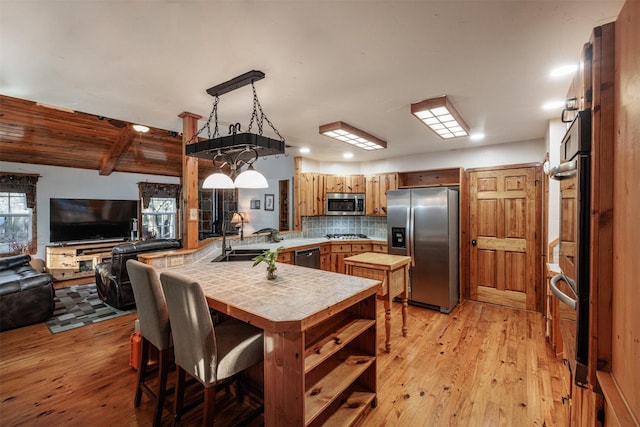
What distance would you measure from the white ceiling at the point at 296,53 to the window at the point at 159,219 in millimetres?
4819

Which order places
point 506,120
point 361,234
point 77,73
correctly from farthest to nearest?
point 361,234
point 506,120
point 77,73

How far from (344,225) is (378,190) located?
1116 mm

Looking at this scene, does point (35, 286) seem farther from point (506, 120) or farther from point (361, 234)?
point (506, 120)

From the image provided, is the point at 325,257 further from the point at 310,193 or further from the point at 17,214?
the point at 17,214

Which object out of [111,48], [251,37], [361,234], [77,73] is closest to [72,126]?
[77,73]

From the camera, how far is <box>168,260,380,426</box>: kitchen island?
1.41 meters

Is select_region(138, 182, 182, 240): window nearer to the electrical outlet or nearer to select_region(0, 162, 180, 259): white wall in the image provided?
select_region(0, 162, 180, 259): white wall

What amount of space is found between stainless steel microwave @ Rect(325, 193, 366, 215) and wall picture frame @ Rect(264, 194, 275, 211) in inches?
87.2

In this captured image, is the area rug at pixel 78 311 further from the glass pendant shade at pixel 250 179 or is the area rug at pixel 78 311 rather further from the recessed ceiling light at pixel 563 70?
the recessed ceiling light at pixel 563 70

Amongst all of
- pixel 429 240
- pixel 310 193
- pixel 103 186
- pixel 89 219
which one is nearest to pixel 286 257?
pixel 310 193

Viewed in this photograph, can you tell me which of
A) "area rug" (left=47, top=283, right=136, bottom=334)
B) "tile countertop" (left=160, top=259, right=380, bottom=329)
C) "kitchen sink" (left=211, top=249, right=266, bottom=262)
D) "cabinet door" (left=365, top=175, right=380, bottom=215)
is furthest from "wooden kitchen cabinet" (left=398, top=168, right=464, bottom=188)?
"area rug" (left=47, top=283, right=136, bottom=334)

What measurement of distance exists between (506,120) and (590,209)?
2525 millimetres

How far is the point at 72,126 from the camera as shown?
4.71 metres

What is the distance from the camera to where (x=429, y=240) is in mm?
3984
